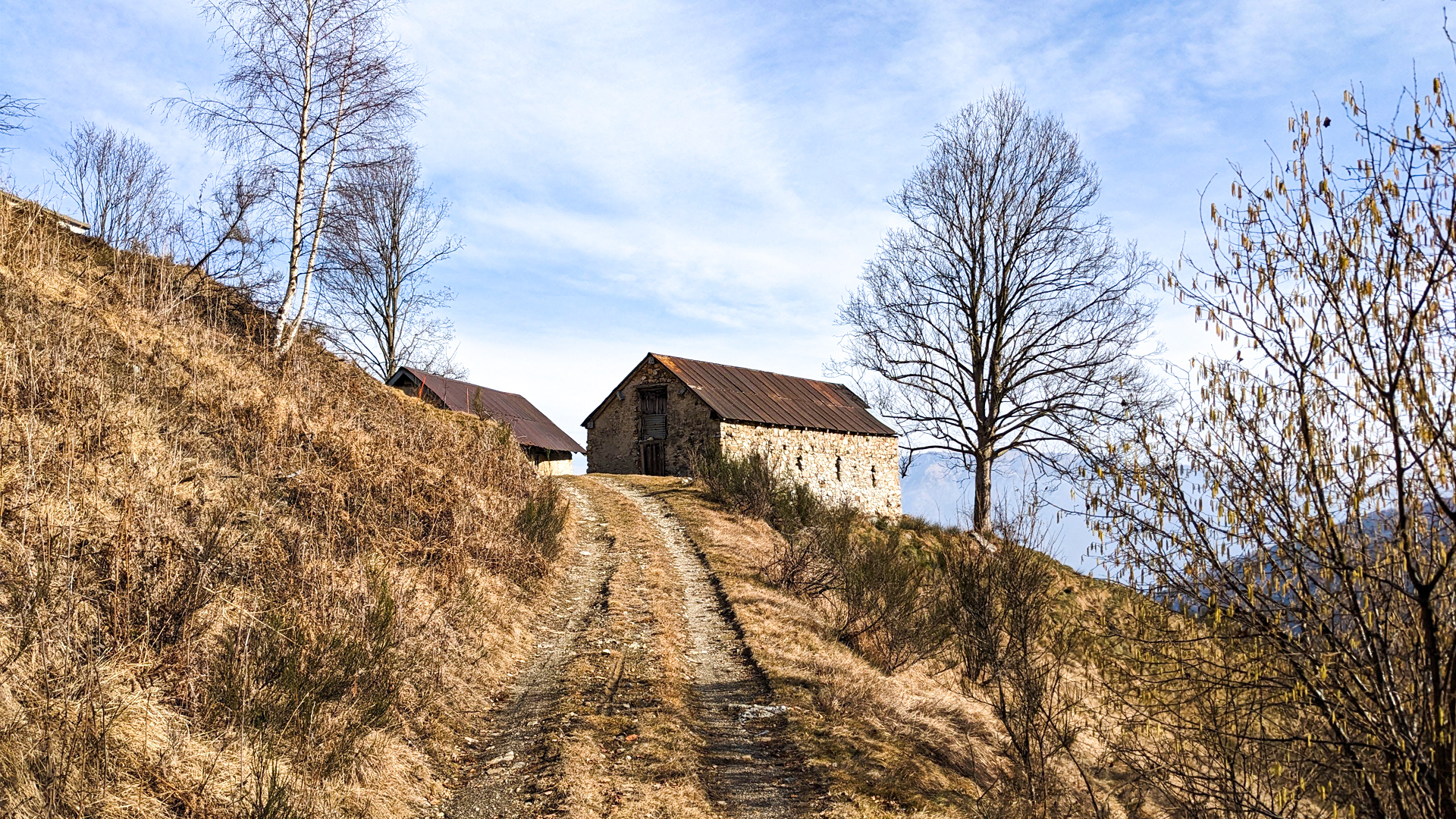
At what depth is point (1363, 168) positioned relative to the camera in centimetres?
405

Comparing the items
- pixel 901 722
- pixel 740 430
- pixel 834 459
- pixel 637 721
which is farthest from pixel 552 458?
pixel 637 721

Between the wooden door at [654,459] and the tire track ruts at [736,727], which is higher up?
the wooden door at [654,459]

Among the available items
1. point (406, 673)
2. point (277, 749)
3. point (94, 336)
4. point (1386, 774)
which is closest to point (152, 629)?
point (277, 749)

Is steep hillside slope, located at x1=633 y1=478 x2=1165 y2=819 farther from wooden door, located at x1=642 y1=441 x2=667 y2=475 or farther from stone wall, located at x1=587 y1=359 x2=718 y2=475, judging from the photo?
wooden door, located at x1=642 y1=441 x2=667 y2=475

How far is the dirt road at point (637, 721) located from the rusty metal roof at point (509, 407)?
1329 centimetres

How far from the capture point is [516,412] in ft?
97.3

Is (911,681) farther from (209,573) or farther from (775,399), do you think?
(775,399)

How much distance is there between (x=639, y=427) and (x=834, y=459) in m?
6.45

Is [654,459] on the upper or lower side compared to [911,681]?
upper

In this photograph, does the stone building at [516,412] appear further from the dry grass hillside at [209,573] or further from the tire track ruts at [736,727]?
the tire track ruts at [736,727]

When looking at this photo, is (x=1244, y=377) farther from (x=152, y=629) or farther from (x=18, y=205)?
(x=18, y=205)

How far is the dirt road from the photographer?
5.56 meters

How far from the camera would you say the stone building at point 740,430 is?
23500 mm

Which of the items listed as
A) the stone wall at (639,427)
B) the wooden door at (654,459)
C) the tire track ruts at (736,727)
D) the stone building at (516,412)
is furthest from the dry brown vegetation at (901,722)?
the stone building at (516,412)
